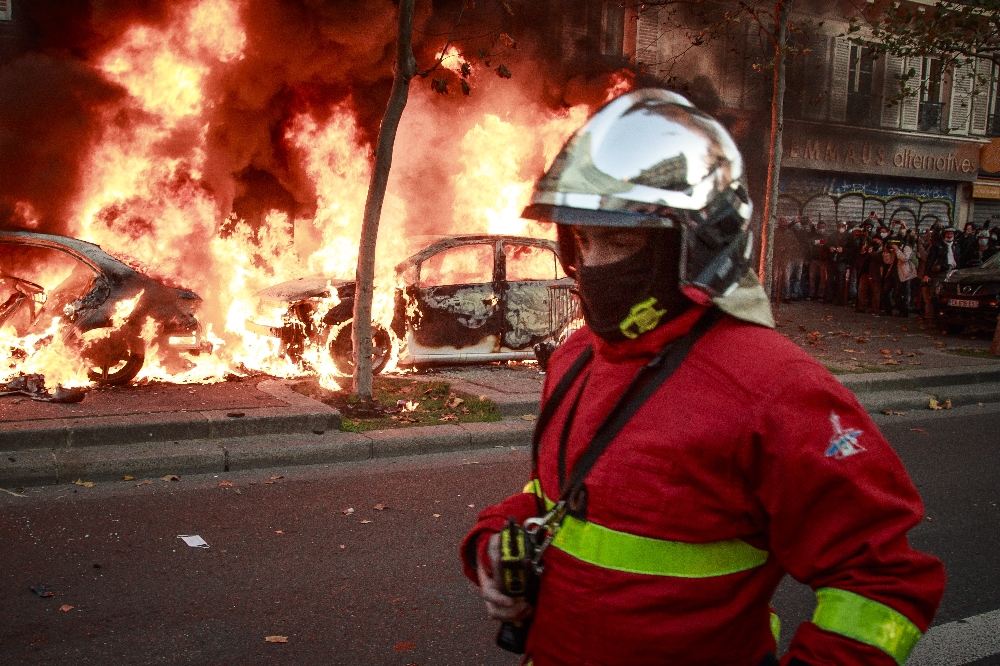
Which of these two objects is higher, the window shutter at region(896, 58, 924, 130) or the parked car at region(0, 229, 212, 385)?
the window shutter at region(896, 58, 924, 130)

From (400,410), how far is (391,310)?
2.14 meters

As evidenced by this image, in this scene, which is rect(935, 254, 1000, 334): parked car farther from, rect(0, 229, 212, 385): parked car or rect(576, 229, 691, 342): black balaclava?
rect(576, 229, 691, 342): black balaclava

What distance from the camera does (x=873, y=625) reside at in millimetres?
1334

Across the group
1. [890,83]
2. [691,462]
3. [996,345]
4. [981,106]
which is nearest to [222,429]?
[691,462]

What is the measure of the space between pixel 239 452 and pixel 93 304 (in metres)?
2.95

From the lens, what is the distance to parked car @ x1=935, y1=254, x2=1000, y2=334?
15.3m

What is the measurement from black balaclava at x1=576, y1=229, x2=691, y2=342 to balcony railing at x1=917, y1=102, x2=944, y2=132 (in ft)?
88.2

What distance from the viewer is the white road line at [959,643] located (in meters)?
3.96

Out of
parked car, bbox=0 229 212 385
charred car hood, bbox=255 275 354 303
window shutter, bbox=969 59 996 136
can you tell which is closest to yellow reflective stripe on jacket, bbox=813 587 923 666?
parked car, bbox=0 229 212 385

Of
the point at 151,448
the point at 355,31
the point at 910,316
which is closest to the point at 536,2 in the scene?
the point at 355,31

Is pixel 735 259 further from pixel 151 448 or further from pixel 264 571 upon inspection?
pixel 151 448

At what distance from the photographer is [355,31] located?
14086mm

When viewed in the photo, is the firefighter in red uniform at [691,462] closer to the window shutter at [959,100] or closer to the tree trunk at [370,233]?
the tree trunk at [370,233]

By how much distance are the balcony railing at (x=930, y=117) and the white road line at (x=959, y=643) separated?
2406cm
